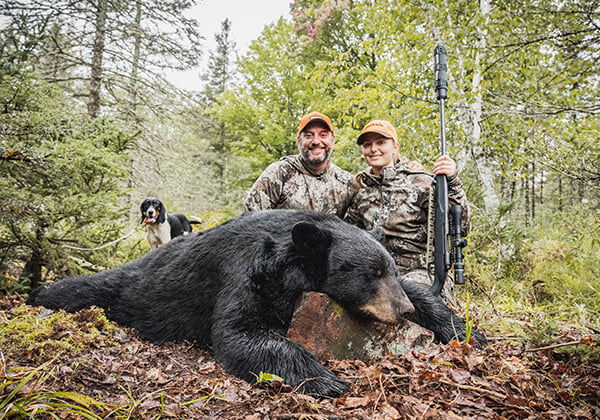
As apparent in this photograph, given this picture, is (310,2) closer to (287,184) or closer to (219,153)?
(219,153)

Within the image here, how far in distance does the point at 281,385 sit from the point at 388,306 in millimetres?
843

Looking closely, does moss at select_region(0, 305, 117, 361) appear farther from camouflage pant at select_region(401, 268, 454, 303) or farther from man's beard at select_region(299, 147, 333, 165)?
man's beard at select_region(299, 147, 333, 165)

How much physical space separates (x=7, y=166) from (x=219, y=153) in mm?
17244

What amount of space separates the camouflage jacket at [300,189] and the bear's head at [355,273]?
2434 millimetres

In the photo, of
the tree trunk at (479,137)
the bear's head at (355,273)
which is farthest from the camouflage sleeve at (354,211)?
the tree trunk at (479,137)

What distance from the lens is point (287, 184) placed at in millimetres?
5145

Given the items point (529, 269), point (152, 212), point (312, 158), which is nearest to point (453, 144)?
point (529, 269)

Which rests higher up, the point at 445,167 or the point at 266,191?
the point at 445,167

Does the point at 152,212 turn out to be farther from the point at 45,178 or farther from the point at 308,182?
the point at 308,182

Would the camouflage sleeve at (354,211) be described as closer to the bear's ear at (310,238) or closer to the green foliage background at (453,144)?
the green foliage background at (453,144)

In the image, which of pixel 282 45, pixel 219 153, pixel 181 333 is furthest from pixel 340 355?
pixel 219 153

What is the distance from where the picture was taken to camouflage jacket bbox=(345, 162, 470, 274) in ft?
14.4

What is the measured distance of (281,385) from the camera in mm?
2039

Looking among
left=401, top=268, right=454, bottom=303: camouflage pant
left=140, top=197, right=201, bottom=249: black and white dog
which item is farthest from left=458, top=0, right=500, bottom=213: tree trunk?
left=140, top=197, right=201, bottom=249: black and white dog
